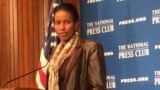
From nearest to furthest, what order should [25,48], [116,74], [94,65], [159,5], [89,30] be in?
[94,65]
[159,5]
[116,74]
[89,30]
[25,48]

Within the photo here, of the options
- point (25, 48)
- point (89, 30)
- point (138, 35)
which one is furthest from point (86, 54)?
point (25, 48)

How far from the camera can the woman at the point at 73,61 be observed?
2.18m

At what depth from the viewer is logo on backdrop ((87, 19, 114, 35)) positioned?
3631mm

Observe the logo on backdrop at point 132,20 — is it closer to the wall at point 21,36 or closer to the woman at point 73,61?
the wall at point 21,36

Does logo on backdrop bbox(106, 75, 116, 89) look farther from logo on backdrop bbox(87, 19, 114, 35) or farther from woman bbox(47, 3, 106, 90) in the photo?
woman bbox(47, 3, 106, 90)

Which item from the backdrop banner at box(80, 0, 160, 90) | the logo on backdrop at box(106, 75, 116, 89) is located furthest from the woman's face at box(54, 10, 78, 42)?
the logo on backdrop at box(106, 75, 116, 89)

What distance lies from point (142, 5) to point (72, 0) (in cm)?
86

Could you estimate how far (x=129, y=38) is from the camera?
3453 mm

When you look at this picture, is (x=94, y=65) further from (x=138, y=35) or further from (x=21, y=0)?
(x=21, y=0)

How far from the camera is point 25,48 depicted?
4098mm

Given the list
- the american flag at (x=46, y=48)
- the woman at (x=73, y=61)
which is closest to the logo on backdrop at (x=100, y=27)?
the american flag at (x=46, y=48)

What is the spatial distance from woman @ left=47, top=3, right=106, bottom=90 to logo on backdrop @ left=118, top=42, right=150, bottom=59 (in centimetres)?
114

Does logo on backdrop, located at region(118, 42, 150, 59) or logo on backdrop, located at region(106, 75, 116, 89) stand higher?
logo on backdrop, located at region(118, 42, 150, 59)

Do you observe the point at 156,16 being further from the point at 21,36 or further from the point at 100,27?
the point at 21,36
